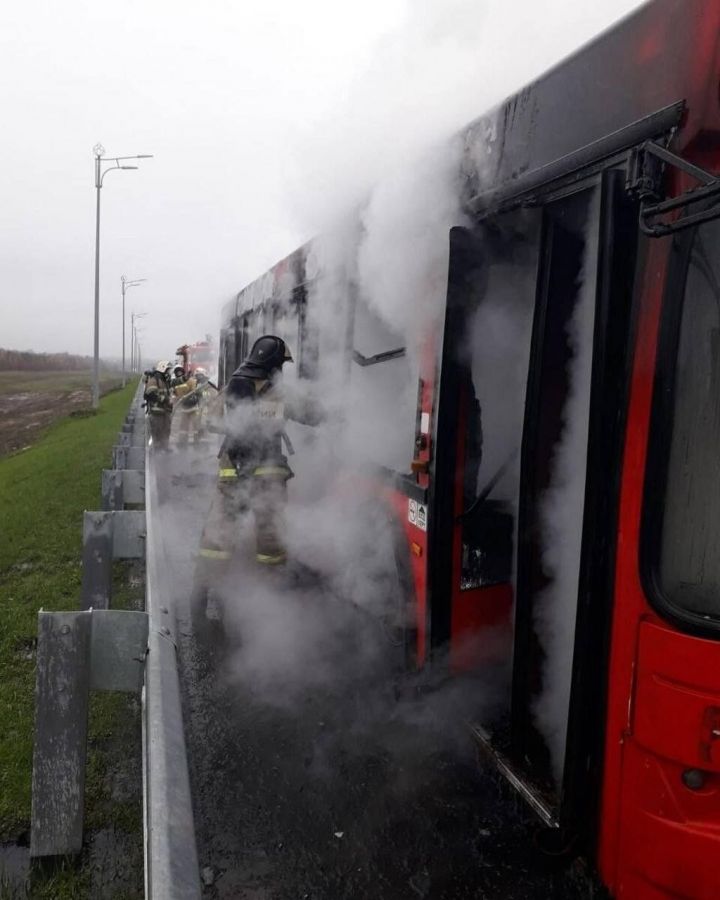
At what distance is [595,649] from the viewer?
7.27 feet

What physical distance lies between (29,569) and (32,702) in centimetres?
257

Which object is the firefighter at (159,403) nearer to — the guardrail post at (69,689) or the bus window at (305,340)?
the bus window at (305,340)

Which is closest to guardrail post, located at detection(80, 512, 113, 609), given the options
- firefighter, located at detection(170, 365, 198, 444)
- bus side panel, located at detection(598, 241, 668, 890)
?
bus side panel, located at detection(598, 241, 668, 890)

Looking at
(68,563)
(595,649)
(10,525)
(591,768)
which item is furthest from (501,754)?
(10,525)

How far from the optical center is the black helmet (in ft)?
17.3

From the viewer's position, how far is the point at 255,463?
Answer: 5219mm

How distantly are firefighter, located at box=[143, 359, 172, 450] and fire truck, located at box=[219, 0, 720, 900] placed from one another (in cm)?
1043

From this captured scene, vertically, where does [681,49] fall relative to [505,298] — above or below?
above

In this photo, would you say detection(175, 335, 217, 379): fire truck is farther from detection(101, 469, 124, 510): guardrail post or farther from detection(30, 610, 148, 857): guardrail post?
detection(30, 610, 148, 857): guardrail post

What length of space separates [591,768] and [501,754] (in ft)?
2.08

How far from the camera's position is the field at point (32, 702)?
2.58 m

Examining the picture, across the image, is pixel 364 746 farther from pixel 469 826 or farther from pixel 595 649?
pixel 595 649

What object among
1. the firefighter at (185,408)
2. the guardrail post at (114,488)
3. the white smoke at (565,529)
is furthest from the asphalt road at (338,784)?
the firefighter at (185,408)

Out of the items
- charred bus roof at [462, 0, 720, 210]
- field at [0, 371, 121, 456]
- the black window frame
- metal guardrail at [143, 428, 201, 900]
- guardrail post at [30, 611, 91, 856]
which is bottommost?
field at [0, 371, 121, 456]
